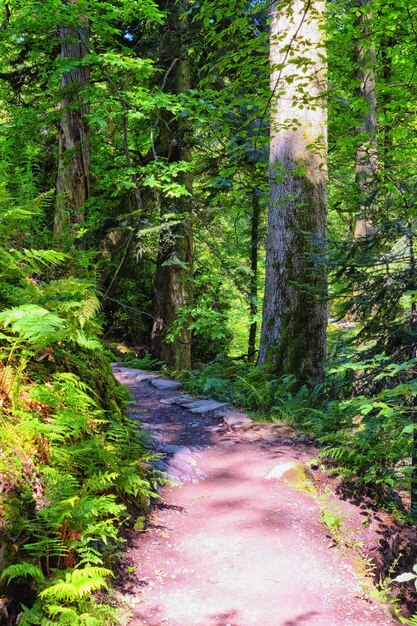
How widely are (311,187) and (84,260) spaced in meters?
3.94

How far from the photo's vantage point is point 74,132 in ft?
30.3

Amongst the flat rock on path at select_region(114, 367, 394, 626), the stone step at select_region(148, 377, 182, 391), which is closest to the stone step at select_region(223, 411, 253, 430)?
the flat rock on path at select_region(114, 367, 394, 626)

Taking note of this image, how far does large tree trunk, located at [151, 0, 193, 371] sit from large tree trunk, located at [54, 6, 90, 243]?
→ 221cm

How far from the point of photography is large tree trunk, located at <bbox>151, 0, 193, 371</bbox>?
11.1 meters

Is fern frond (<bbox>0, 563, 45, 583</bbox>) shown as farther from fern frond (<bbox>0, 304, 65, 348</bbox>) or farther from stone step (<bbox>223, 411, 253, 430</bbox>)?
stone step (<bbox>223, 411, 253, 430</bbox>)

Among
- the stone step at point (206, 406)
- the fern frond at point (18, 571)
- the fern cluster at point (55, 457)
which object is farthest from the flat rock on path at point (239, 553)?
the stone step at point (206, 406)

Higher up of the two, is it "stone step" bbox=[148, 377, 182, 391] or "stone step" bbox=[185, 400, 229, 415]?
"stone step" bbox=[148, 377, 182, 391]

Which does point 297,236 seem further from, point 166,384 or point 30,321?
point 30,321

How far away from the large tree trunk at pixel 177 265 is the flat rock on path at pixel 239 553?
20.6 ft

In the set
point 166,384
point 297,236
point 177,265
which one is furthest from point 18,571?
point 177,265

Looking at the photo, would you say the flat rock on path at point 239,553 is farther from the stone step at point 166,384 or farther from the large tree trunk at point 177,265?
the large tree trunk at point 177,265

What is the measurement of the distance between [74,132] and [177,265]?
3856 millimetres

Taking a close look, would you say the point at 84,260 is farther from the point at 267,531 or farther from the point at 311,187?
the point at 311,187

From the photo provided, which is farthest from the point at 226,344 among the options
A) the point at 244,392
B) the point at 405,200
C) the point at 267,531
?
the point at 267,531
